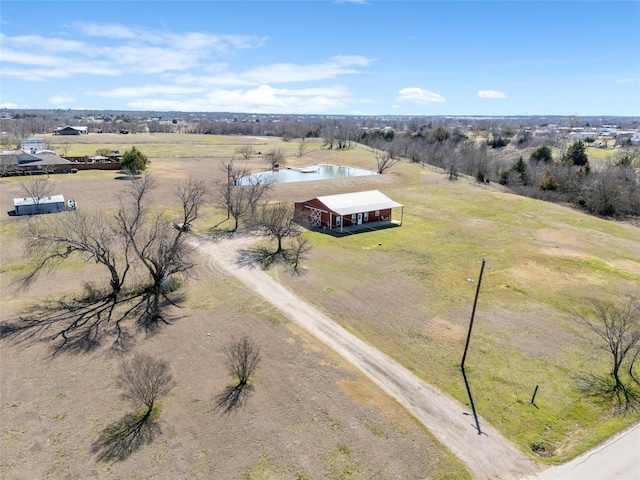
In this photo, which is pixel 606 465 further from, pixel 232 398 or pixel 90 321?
pixel 90 321

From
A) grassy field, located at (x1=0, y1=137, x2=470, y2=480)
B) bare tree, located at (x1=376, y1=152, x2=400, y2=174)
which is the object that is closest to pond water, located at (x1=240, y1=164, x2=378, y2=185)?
bare tree, located at (x1=376, y1=152, x2=400, y2=174)

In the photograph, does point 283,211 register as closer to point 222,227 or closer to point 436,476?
point 222,227

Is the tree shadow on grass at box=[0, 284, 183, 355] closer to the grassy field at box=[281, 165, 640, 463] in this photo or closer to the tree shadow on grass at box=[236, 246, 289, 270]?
the tree shadow on grass at box=[236, 246, 289, 270]

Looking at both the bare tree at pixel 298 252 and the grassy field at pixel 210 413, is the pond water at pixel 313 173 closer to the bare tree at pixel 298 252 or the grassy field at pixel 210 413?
the bare tree at pixel 298 252

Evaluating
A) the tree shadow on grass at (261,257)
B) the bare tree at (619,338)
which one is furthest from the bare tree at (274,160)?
the bare tree at (619,338)

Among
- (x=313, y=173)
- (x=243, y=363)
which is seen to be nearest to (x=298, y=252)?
(x=243, y=363)

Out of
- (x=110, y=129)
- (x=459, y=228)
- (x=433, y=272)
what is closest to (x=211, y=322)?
(x=433, y=272)
